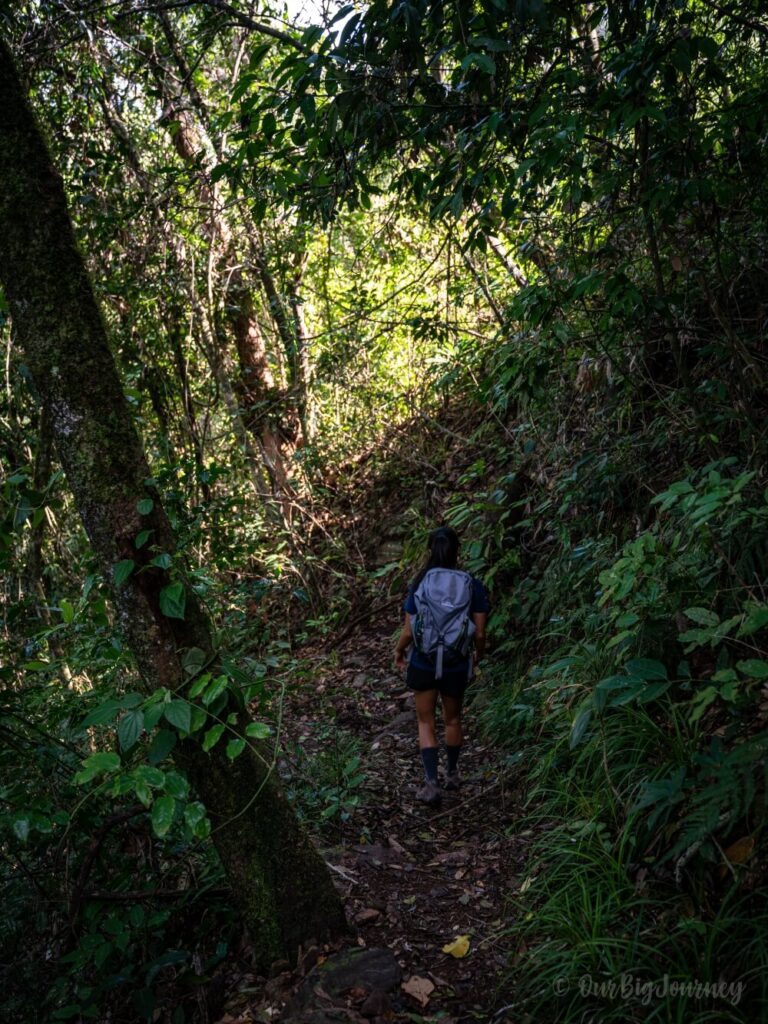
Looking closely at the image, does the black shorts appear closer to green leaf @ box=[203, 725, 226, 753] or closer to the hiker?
the hiker

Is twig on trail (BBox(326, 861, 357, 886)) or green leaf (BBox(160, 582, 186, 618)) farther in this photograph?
twig on trail (BBox(326, 861, 357, 886))

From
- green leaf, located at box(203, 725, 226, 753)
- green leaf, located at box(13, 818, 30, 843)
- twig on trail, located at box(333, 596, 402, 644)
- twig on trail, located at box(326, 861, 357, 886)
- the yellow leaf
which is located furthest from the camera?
twig on trail, located at box(333, 596, 402, 644)

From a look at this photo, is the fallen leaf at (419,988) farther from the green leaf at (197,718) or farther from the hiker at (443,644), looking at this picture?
the hiker at (443,644)

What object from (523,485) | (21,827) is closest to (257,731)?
(21,827)

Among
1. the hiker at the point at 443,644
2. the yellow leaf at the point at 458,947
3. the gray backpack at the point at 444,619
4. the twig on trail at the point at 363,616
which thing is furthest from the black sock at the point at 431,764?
the twig on trail at the point at 363,616

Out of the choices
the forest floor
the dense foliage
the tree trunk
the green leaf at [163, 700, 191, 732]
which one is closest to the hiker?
the forest floor

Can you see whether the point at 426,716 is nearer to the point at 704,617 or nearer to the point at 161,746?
the point at 704,617

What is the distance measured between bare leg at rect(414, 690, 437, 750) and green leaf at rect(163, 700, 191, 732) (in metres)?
2.78

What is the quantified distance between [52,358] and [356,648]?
6.25 meters

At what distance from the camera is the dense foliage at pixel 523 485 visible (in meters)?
2.89

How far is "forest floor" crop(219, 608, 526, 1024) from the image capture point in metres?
3.00

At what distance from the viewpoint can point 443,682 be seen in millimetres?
4992

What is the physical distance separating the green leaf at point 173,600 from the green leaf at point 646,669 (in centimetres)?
186

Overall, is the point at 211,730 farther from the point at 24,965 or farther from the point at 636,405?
the point at 636,405
